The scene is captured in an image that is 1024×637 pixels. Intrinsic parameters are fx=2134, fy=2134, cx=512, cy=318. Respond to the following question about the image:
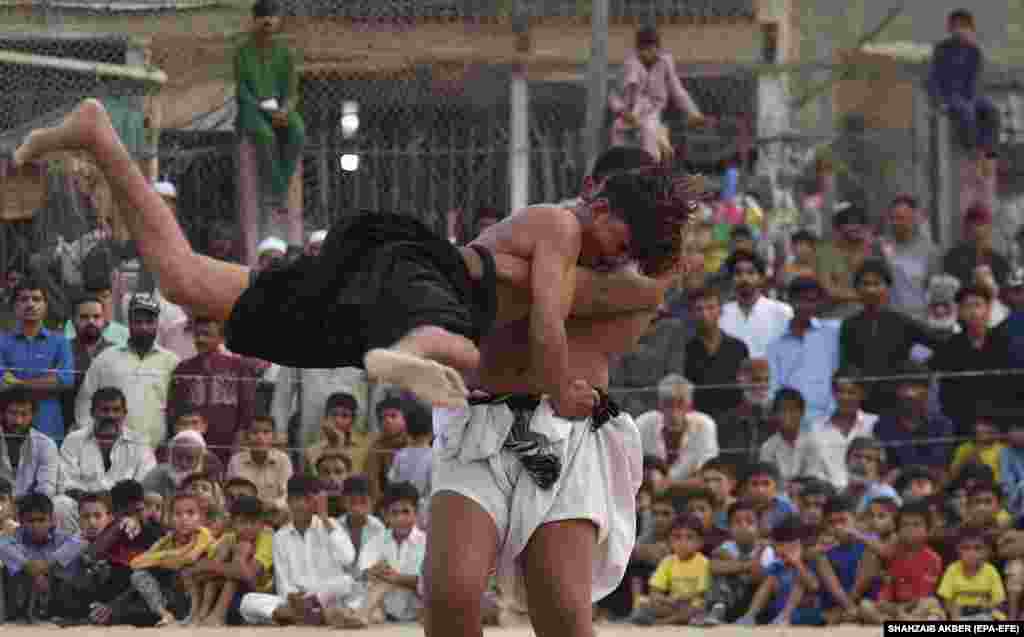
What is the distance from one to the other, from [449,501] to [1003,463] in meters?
5.78

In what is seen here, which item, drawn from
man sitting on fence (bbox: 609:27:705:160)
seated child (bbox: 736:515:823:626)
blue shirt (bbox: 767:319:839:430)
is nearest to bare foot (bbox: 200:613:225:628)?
seated child (bbox: 736:515:823:626)

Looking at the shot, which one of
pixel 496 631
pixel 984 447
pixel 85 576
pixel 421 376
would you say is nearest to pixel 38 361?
pixel 85 576

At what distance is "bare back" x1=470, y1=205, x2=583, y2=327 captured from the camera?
6102 millimetres

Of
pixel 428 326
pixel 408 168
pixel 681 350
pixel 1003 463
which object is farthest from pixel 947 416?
pixel 428 326

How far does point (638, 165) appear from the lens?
20.5 feet

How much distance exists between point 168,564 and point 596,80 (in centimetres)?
348

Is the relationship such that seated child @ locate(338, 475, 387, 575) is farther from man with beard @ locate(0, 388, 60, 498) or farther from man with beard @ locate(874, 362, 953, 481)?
man with beard @ locate(874, 362, 953, 481)

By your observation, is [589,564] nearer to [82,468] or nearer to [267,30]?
[82,468]

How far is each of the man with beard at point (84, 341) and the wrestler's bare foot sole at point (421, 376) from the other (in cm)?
527

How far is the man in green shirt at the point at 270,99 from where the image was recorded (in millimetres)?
11273

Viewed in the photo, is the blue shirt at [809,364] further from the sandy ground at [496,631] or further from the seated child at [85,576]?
the seated child at [85,576]

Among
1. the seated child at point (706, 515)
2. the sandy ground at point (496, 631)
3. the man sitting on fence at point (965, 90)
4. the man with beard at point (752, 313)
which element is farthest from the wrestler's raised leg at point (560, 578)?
the man sitting on fence at point (965, 90)

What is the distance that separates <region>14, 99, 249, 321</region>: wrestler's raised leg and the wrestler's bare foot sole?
32.4 inches

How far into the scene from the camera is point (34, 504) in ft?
33.6
